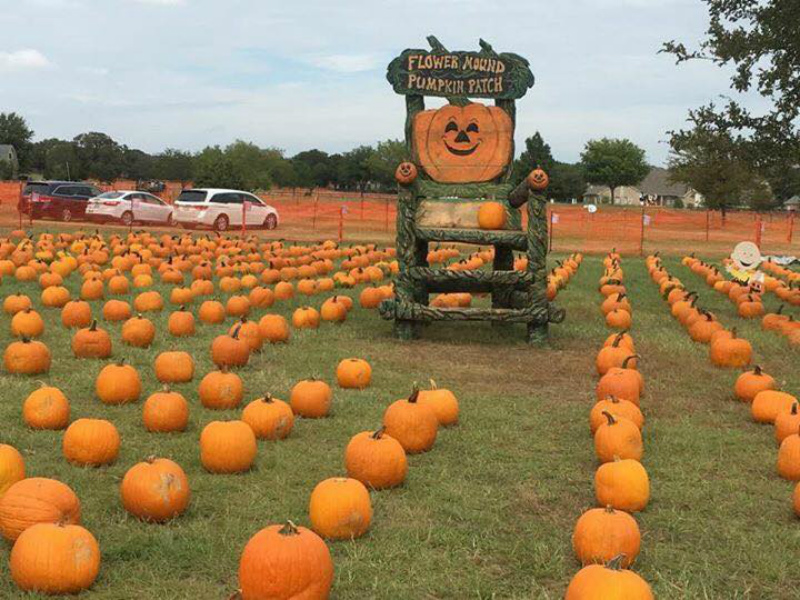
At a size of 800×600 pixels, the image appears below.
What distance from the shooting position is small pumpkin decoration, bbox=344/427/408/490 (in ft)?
16.2

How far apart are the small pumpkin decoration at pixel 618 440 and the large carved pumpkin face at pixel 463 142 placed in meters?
6.24

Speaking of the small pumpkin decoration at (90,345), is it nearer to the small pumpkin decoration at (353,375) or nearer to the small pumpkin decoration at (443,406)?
the small pumpkin decoration at (353,375)

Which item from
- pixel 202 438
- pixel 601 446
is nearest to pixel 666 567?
pixel 601 446

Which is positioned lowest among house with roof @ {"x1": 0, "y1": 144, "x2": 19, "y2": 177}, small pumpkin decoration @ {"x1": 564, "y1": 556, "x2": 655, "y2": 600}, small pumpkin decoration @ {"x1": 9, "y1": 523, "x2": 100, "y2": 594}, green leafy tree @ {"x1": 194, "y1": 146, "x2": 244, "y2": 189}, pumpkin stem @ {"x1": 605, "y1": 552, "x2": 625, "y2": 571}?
small pumpkin decoration @ {"x1": 9, "y1": 523, "x2": 100, "y2": 594}

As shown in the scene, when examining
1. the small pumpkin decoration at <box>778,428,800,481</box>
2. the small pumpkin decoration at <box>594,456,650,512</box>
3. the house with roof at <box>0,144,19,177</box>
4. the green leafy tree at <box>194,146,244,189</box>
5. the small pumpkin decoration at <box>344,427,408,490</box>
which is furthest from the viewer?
the house with roof at <box>0,144,19,177</box>

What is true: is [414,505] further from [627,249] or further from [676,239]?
[676,239]

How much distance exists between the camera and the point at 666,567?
158 inches

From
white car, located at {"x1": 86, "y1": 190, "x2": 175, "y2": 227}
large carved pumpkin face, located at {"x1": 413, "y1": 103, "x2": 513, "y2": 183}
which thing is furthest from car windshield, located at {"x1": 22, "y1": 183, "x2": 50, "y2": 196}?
large carved pumpkin face, located at {"x1": 413, "y1": 103, "x2": 513, "y2": 183}

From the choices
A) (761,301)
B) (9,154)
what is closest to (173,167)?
(9,154)

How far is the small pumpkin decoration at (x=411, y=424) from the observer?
222 inches

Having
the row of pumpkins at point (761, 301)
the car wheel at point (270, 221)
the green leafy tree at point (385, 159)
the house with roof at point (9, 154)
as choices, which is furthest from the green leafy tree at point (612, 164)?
the row of pumpkins at point (761, 301)

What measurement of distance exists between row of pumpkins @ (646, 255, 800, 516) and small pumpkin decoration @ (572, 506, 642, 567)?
1250 millimetres

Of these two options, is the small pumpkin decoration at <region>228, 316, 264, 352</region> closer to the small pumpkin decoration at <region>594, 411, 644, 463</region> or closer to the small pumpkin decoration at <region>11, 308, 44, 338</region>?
the small pumpkin decoration at <region>11, 308, 44, 338</region>

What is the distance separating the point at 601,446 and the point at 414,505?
1343 millimetres
